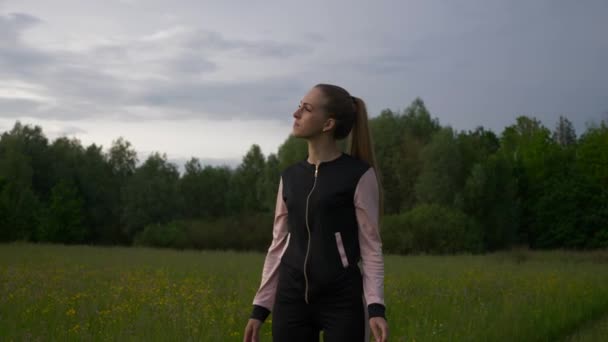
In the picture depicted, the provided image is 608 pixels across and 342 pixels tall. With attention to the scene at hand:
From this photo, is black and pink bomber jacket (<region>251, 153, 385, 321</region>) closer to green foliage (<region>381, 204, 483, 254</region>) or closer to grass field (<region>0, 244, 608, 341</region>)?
grass field (<region>0, 244, 608, 341</region>)

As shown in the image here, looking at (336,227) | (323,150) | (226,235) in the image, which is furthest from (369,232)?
(226,235)

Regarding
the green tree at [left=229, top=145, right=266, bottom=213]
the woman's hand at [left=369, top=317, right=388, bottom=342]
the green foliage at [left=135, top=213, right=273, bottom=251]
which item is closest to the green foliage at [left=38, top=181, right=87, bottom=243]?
the green foliage at [left=135, top=213, right=273, bottom=251]

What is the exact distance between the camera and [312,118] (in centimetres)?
371

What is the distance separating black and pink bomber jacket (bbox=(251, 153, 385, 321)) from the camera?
3.53m

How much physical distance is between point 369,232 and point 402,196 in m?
55.7

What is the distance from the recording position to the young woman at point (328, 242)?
3516 millimetres

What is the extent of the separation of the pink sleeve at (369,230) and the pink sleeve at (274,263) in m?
0.44

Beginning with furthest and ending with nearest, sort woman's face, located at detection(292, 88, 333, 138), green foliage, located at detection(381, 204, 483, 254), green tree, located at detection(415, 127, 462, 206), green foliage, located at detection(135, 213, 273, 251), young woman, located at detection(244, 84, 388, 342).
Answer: green tree, located at detection(415, 127, 462, 206) → green foliage, located at detection(135, 213, 273, 251) → green foliage, located at detection(381, 204, 483, 254) → woman's face, located at detection(292, 88, 333, 138) → young woman, located at detection(244, 84, 388, 342)

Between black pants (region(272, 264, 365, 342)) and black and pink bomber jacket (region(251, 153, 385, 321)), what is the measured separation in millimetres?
40

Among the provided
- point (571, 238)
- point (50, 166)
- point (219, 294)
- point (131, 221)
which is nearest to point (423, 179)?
point (571, 238)

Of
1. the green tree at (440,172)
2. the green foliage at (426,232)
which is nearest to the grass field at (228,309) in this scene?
the green foliage at (426,232)

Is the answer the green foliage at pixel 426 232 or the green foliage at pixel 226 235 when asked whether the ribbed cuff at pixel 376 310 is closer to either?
the green foliage at pixel 426 232

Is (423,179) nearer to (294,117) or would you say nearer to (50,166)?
(50,166)

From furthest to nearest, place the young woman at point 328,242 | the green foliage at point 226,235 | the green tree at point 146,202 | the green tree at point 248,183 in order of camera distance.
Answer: the green tree at point 248,183 → the green tree at point 146,202 → the green foliage at point 226,235 → the young woman at point 328,242
